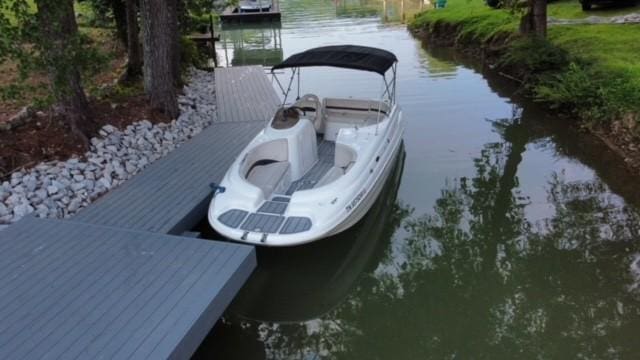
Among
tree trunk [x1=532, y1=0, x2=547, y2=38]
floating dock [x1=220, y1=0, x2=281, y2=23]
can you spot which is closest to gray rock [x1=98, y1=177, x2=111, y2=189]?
tree trunk [x1=532, y1=0, x2=547, y2=38]

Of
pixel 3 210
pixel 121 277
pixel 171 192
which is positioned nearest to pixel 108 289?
pixel 121 277

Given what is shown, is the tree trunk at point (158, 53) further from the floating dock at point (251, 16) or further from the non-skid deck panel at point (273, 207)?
the floating dock at point (251, 16)

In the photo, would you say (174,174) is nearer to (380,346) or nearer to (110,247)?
(110,247)

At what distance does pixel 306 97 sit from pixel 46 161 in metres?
3.51

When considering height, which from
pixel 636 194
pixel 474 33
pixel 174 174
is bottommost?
pixel 636 194

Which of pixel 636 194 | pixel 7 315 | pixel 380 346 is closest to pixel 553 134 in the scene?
pixel 636 194

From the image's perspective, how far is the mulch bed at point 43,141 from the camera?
19.1ft

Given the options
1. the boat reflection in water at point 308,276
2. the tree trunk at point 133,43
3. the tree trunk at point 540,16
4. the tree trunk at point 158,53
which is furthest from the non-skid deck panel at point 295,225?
the tree trunk at point 540,16

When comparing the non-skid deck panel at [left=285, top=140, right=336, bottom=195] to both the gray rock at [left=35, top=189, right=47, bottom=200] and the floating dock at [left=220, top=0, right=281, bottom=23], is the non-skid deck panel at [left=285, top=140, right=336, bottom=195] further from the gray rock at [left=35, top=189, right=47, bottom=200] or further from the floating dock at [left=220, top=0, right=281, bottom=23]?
the floating dock at [left=220, top=0, right=281, bottom=23]

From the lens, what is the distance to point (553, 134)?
29.5ft

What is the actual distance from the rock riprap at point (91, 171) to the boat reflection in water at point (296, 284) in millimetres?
2119

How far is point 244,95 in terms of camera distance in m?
10.7

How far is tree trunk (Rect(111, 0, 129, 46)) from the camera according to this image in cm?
1060

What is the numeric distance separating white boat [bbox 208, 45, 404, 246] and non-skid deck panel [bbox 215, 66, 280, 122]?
6.68 ft
